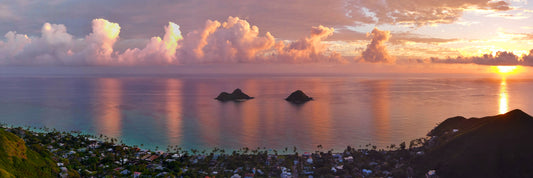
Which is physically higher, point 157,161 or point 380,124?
point 157,161

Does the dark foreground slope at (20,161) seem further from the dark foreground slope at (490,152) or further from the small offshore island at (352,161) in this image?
the dark foreground slope at (490,152)

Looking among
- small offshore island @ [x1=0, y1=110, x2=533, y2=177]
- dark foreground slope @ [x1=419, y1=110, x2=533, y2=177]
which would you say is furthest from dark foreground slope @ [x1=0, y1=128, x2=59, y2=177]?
dark foreground slope @ [x1=419, y1=110, x2=533, y2=177]

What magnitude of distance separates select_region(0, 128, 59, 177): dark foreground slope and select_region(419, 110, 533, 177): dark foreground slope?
2922 centimetres

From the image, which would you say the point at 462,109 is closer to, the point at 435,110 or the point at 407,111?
the point at 435,110

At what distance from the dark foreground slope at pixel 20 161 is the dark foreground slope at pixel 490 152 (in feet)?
95.9

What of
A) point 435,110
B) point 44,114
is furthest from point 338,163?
point 44,114

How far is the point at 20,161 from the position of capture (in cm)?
1894

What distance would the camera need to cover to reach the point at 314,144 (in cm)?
5019

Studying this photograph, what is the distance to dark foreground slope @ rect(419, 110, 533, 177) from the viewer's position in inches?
1020

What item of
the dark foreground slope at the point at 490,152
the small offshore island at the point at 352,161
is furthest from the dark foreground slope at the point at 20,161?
the dark foreground slope at the point at 490,152

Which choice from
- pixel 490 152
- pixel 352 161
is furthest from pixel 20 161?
pixel 490 152

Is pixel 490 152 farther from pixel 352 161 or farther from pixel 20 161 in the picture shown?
pixel 20 161

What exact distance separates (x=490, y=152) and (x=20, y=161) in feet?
113

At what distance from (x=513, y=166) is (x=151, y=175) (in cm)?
2842
